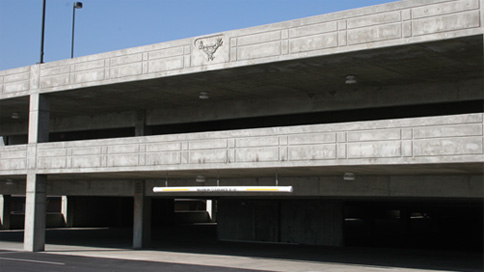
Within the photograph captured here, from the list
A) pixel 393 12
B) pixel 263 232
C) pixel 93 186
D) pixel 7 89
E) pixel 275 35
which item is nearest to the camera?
pixel 393 12

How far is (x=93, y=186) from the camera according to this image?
26.8 meters

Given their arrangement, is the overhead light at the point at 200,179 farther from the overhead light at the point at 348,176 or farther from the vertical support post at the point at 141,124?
the overhead light at the point at 348,176

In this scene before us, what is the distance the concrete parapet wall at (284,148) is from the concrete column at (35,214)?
71 cm

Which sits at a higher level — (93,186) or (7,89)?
(7,89)

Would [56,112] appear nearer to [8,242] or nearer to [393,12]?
[8,242]

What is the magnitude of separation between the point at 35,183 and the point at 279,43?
1226 cm

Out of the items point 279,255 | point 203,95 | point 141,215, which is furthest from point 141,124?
point 279,255

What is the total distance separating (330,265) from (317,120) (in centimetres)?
643

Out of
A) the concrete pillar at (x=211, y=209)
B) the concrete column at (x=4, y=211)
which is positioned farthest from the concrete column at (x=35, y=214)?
the concrete pillar at (x=211, y=209)

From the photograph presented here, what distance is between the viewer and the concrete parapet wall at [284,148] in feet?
49.2

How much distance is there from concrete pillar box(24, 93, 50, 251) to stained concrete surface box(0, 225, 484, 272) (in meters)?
0.88

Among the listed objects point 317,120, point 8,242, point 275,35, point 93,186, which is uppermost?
point 275,35

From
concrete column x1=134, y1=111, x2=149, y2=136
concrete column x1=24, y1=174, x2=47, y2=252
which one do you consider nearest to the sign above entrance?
concrete column x1=134, y1=111, x2=149, y2=136

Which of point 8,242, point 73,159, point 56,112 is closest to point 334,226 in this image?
point 73,159
